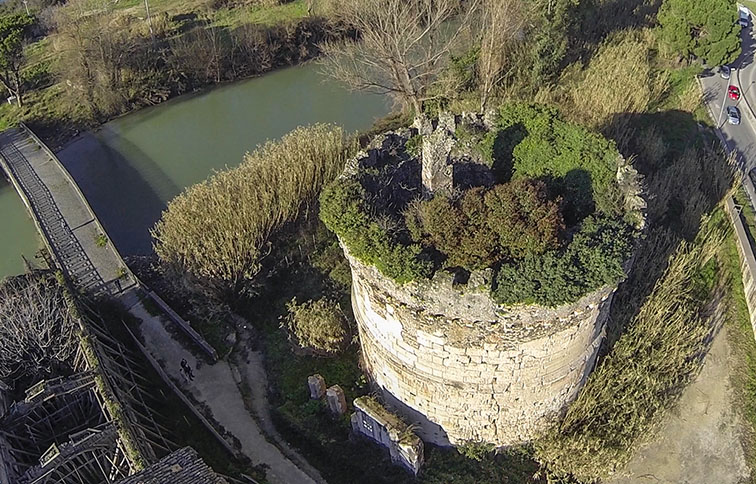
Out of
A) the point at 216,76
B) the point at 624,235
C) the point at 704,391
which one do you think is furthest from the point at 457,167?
the point at 216,76

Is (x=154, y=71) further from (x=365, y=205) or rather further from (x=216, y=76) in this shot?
(x=365, y=205)

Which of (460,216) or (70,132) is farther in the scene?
(70,132)

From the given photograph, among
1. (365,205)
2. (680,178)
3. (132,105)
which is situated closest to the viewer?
(365,205)

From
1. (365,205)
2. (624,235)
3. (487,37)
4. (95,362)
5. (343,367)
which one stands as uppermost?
(487,37)

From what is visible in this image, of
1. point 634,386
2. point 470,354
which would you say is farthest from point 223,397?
point 634,386

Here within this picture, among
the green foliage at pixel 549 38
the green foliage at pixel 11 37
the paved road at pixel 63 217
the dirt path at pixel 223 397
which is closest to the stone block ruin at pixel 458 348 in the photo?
the dirt path at pixel 223 397

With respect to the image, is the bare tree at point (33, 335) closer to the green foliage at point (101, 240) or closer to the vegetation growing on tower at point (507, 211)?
the green foliage at point (101, 240)

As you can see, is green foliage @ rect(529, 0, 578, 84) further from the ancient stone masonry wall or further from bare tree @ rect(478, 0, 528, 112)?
the ancient stone masonry wall
